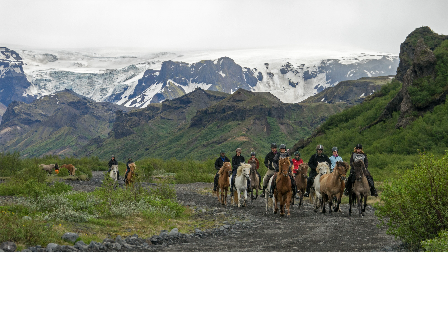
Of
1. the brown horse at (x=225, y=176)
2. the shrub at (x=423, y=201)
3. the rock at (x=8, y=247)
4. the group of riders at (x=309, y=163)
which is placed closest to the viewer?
the rock at (x=8, y=247)

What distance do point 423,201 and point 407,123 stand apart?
157 ft

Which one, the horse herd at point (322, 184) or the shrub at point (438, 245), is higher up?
the shrub at point (438, 245)

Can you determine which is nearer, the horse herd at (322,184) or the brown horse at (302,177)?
the horse herd at (322,184)

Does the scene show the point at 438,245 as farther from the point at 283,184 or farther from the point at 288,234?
the point at 283,184

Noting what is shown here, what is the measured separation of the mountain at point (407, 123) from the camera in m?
44.9

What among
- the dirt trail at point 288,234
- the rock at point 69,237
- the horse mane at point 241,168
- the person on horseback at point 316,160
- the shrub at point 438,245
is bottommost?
the dirt trail at point 288,234

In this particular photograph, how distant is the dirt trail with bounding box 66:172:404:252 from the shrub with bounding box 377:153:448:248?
681 millimetres

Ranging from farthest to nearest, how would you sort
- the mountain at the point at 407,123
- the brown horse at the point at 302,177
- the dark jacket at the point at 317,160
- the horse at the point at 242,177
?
the mountain at the point at 407,123
the brown horse at the point at 302,177
the horse at the point at 242,177
the dark jacket at the point at 317,160

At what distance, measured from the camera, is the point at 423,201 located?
29.7ft

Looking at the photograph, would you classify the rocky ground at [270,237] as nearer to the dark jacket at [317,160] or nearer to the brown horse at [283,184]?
the brown horse at [283,184]

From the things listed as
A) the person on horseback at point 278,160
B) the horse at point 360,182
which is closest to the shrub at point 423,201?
the horse at point 360,182
